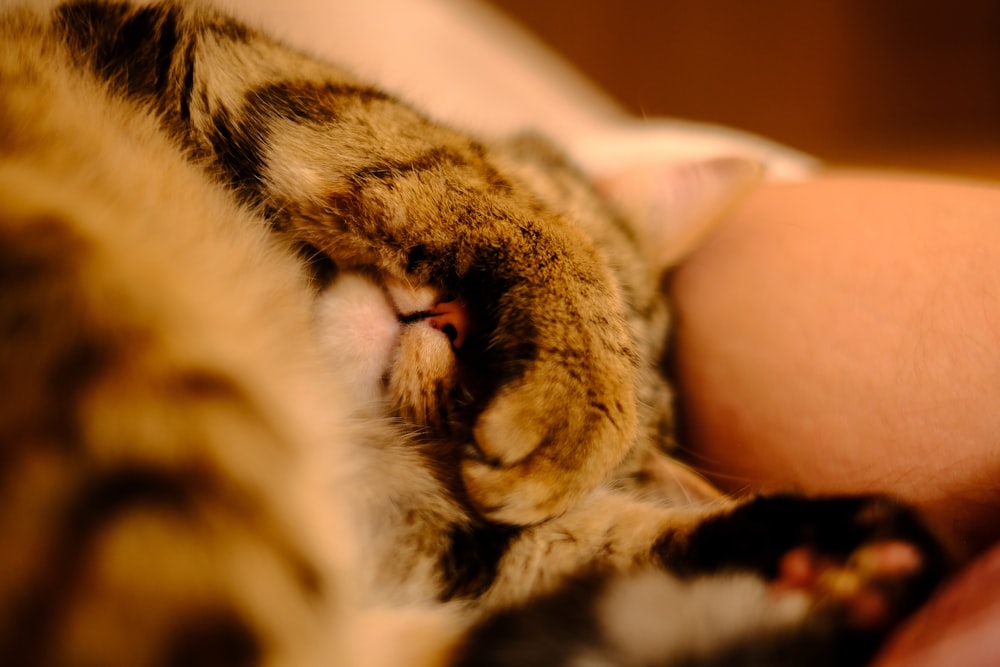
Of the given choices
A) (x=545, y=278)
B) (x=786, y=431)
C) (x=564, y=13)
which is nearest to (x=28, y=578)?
(x=545, y=278)

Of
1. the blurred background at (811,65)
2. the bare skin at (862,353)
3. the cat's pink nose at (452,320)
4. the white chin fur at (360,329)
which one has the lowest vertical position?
the white chin fur at (360,329)

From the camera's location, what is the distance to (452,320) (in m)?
0.66

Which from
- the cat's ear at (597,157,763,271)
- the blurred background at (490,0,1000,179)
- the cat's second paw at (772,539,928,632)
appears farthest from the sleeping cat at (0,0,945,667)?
the blurred background at (490,0,1000,179)

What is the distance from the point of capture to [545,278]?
2.14ft

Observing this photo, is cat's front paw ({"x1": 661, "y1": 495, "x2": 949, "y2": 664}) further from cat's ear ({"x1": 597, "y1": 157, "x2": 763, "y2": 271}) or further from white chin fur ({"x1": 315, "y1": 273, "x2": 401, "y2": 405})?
cat's ear ({"x1": 597, "y1": 157, "x2": 763, "y2": 271})

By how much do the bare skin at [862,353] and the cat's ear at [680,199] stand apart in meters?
0.07

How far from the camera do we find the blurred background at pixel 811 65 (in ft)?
10.1

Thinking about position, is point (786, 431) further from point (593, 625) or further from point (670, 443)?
point (593, 625)

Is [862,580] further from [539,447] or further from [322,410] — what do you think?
[322,410]

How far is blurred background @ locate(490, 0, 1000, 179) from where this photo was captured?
306 cm

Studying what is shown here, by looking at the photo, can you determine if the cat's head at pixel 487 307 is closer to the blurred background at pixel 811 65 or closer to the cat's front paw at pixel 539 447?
the cat's front paw at pixel 539 447

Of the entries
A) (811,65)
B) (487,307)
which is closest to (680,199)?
(487,307)

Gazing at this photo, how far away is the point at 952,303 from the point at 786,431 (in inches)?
8.2

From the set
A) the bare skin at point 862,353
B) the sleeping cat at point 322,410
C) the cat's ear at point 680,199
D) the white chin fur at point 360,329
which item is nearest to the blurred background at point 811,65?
the cat's ear at point 680,199
